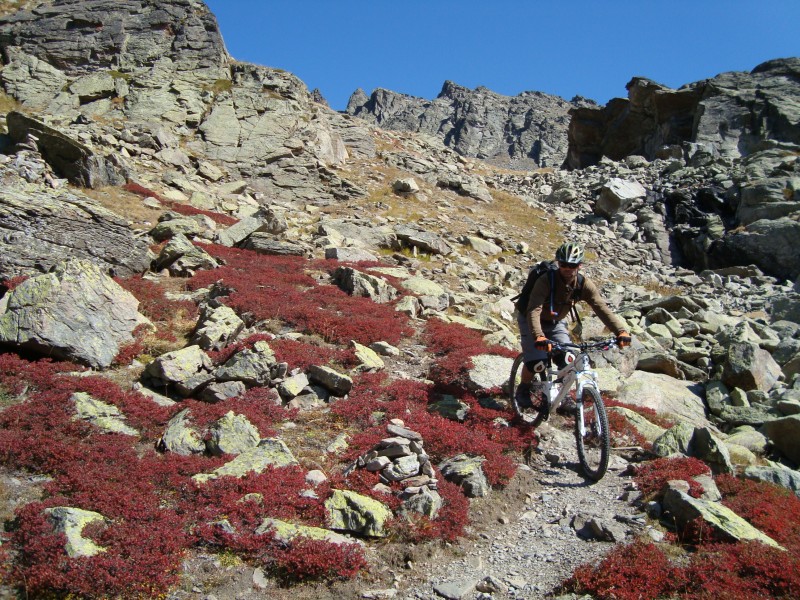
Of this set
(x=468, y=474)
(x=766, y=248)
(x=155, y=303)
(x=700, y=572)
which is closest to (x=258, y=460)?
(x=468, y=474)

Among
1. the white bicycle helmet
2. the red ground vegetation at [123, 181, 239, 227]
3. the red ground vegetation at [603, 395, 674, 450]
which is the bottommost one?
the red ground vegetation at [603, 395, 674, 450]

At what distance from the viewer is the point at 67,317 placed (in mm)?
9797

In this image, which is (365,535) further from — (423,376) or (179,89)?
(179,89)

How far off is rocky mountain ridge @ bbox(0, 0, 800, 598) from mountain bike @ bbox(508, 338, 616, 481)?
0.48 meters

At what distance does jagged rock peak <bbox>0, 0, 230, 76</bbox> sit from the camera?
4019 centimetres

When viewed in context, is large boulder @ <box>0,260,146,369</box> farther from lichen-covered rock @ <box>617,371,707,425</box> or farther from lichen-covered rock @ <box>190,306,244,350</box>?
lichen-covered rock @ <box>617,371,707,425</box>

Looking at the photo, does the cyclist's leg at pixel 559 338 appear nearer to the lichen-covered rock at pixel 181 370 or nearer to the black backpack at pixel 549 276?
the black backpack at pixel 549 276

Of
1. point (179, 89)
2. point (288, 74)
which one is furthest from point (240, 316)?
point (288, 74)

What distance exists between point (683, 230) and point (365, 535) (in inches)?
1615

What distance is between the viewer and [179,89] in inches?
1523

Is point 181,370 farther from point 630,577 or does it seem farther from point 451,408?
point 630,577

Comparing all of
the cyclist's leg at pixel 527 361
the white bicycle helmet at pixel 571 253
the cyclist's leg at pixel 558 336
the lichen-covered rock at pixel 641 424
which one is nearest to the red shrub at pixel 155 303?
the cyclist's leg at pixel 527 361

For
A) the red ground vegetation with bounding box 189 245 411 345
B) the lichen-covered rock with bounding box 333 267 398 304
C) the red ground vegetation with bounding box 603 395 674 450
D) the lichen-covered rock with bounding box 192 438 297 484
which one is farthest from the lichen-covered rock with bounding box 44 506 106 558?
the lichen-covered rock with bounding box 333 267 398 304

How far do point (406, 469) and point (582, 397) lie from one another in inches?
113
